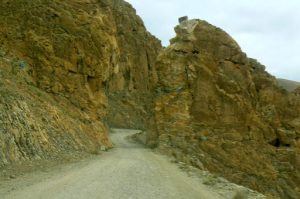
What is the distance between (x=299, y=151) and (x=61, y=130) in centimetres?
1983

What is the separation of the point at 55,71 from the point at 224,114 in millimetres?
12256

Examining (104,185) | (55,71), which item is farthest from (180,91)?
(104,185)

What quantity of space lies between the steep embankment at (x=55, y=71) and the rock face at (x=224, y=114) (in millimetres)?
4888

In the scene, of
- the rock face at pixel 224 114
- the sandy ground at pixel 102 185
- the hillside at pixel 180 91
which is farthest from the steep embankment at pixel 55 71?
the rock face at pixel 224 114

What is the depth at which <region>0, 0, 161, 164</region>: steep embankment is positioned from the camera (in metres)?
19.8

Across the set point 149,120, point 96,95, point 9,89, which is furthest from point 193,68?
point 9,89

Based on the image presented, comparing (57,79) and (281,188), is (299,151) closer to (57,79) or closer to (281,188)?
(281,188)

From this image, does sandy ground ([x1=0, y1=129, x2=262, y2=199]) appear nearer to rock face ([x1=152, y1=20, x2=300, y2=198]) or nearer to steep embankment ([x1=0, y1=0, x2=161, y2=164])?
steep embankment ([x1=0, y1=0, x2=161, y2=164])

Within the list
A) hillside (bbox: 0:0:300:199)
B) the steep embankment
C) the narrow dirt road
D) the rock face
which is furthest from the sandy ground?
the rock face

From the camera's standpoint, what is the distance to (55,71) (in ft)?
96.1

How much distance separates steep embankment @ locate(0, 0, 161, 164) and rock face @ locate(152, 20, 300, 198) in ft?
16.0

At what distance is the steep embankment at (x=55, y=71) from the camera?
19.8 m

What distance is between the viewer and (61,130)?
23297 mm

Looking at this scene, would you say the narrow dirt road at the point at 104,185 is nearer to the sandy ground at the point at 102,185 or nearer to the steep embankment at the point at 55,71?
the sandy ground at the point at 102,185
